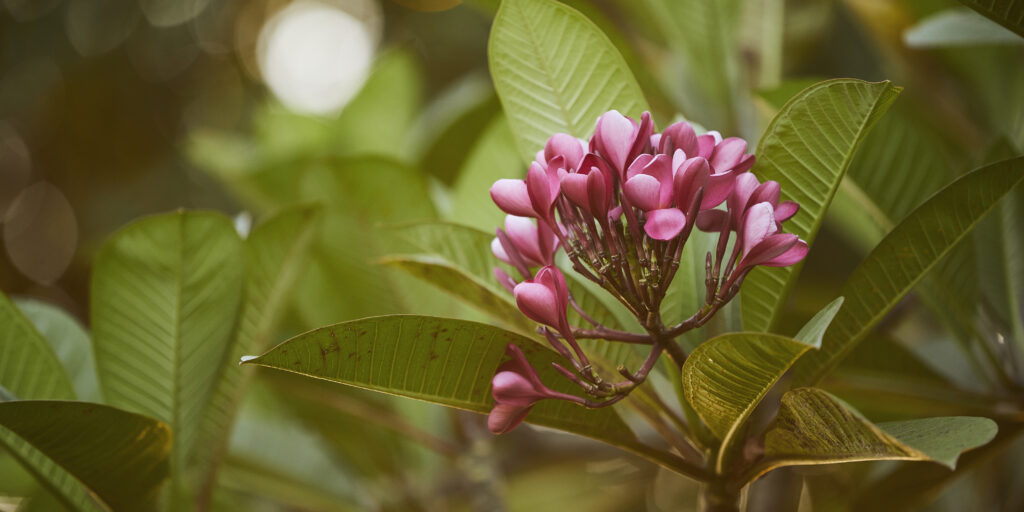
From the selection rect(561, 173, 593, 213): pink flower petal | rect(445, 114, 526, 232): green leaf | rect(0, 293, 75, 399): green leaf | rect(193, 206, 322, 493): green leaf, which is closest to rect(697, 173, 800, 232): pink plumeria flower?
rect(561, 173, 593, 213): pink flower petal

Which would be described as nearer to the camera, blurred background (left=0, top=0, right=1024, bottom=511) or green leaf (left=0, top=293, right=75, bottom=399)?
green leaf (left=0, top=293, right=75, bottom=399)

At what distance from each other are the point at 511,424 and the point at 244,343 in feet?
1.40

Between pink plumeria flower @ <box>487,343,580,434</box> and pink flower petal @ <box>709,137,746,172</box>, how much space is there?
0.18m

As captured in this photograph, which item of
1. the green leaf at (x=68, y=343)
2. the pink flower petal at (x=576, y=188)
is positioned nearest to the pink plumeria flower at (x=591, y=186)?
the pink flower petal at (x=576, y=188)

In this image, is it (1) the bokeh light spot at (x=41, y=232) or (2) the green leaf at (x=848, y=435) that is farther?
(1) the bokeh light spot at (x=41, y=232)

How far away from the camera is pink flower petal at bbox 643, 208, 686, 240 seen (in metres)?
0.42

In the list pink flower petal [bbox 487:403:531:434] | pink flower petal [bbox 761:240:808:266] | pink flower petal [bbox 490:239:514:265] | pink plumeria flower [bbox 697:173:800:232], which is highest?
pink plumeria flower [bbox 697:173:800:232]

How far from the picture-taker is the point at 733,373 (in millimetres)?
446

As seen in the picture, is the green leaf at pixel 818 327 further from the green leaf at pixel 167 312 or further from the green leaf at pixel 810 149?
the green leaf at pixel 167 312

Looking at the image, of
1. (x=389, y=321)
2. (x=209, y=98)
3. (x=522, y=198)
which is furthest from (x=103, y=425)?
(x=209, y=98)

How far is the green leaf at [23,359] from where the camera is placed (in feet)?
2.14

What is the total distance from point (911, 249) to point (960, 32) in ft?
1.14

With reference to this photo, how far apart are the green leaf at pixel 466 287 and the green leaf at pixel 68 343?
0.45 metres

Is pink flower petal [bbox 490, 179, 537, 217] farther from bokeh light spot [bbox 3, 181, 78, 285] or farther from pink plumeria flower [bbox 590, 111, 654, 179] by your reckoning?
bokeh light spot [bbox 3, 181, 78, 285]
